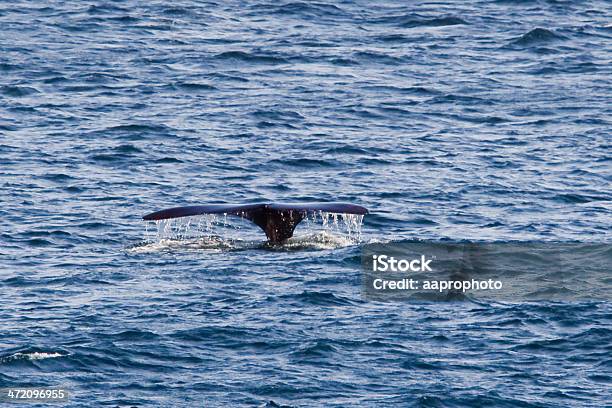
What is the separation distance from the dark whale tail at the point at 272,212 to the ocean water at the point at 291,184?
63 cm

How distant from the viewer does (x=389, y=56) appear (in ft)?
209

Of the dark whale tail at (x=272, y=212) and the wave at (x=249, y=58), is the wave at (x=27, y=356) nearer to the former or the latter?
the dark whale tail at (x=272, y=212)

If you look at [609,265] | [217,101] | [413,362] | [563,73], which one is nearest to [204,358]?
[413,362]

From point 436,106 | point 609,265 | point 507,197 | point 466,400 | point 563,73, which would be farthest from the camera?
point 563,73

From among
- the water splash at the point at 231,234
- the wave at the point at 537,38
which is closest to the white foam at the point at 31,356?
the water splash at the point at 231,234

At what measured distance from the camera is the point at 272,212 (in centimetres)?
3597

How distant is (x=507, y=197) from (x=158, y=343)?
16412mm

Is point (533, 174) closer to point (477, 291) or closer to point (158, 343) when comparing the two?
point (477, 291)

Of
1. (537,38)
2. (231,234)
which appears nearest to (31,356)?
(231,234)

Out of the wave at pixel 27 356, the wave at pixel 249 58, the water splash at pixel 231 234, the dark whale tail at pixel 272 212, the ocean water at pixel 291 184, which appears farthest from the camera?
the wave at pixel 249 58

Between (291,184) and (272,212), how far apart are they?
8.76 metres

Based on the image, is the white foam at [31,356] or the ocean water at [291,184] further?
the ocean water at [291,184]

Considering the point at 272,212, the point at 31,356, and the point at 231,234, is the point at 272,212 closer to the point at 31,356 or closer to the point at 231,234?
the point at 231,234

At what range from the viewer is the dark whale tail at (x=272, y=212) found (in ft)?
113
